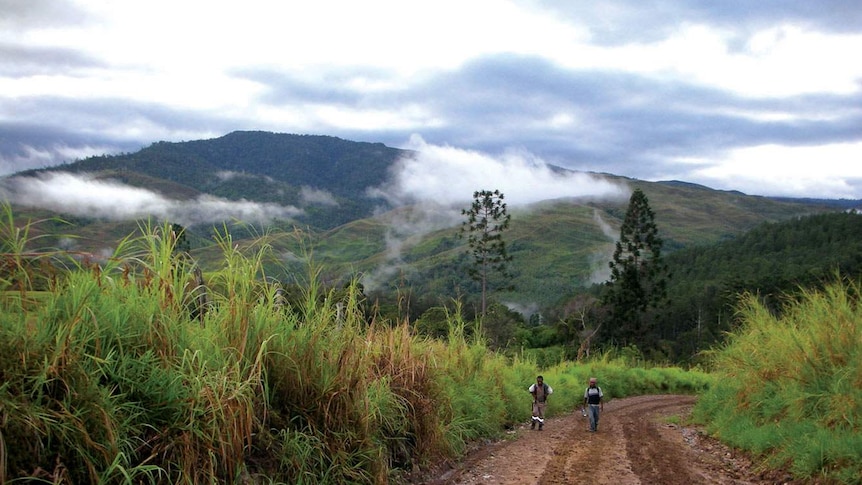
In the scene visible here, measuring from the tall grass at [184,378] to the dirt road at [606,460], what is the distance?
5.26 ft

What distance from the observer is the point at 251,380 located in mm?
5074

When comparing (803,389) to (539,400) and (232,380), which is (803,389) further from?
(232,380)

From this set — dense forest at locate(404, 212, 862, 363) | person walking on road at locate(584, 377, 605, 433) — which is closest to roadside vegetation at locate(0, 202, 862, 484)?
person walking on road at locate(584, 377, 605, 433)

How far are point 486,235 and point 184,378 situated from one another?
2111 inches

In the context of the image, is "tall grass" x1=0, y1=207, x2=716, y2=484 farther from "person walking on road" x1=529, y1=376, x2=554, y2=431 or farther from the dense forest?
the dense forest

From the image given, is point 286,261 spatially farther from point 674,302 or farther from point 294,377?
point 674,302

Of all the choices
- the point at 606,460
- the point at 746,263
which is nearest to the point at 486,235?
the point at 606,460

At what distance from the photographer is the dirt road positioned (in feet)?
27.3

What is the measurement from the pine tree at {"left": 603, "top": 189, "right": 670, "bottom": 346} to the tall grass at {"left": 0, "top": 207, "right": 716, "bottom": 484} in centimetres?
4836

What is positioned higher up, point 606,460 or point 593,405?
point 606,460

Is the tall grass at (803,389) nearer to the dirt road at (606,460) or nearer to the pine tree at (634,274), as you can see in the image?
the dirt road at (606,460)

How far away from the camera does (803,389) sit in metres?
9.24

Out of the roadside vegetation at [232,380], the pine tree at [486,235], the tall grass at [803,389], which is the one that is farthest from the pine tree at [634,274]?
the roadside vegetation at [232,380]

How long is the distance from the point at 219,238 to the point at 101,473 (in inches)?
99.5
